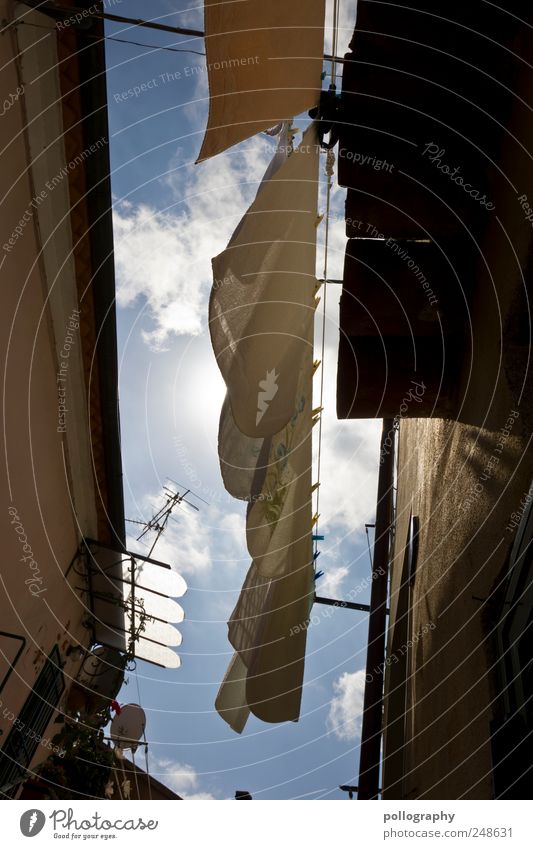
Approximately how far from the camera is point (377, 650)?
7762 mm

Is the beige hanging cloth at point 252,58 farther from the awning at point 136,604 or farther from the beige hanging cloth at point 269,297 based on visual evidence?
the awning at point 136,604

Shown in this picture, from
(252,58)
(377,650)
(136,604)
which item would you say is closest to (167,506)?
(136,604)

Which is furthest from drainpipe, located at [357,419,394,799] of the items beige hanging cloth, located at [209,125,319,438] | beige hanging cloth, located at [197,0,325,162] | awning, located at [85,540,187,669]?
beige hanging cloth, located at [197,0,325,162]

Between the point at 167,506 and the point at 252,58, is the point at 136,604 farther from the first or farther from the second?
the point at 252,58

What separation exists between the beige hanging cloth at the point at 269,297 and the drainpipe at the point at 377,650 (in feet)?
16.1

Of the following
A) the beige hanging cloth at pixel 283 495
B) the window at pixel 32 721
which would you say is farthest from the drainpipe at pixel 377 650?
the window at pixel 32 721

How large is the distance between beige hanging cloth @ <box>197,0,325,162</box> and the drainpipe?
641 centimetres

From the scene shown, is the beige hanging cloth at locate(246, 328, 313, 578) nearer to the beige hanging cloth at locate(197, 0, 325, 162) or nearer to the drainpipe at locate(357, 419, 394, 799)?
the beige hanging cloth at locate(197, 0, 325, 162)

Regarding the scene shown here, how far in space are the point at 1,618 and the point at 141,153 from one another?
21.7ft

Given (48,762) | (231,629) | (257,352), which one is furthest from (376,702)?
(257,352)

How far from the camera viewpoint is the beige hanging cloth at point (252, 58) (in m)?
3.85

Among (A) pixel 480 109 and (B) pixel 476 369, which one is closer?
(A) pixel 480 109

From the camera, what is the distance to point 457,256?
470 cm

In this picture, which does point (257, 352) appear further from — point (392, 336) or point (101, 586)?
point (101, 586)
